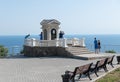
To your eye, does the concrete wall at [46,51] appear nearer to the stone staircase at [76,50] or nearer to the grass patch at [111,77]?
the stone staircase at [76,50]

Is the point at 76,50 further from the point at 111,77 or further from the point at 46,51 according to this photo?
the point at 111,77

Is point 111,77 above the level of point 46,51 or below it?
below

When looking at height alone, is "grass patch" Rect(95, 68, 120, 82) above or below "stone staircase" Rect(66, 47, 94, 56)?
below

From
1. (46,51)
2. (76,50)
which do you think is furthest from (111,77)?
(46,51)

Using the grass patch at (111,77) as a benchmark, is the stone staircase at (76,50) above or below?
above

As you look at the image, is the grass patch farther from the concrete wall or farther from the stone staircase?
the concrete wall

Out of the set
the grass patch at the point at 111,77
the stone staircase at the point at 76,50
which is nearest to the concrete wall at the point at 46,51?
the stone staircase at the point at 76,50

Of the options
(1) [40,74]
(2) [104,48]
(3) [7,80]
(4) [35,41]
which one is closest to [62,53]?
(4) [35,41]

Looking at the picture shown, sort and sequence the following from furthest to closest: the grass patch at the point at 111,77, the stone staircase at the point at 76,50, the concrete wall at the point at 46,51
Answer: the concrete wall at the point at 46,51, the stone staircase at the point at 76,50, the grass patch at the point at 111,77

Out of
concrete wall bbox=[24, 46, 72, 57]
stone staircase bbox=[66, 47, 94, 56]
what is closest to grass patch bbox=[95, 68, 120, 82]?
stone staircase bbox=[66, 47, 94, 56]

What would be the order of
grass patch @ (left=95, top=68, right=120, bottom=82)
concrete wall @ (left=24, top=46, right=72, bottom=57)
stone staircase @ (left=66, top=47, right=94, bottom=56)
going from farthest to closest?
concrete wall @ (left=24, top=46, right=72, bottom=57) → stone staircase @ (left=66, top=47, right=94, bottom=56) → grass patch @ (left=95, top=68, right=120, bottom=82)

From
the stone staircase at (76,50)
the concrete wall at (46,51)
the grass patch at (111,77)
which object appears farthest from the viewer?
the concrete wall at (46,51)

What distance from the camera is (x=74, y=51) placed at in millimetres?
28219

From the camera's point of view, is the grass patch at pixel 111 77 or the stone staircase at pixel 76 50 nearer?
the grass patch at pixel 111 77
